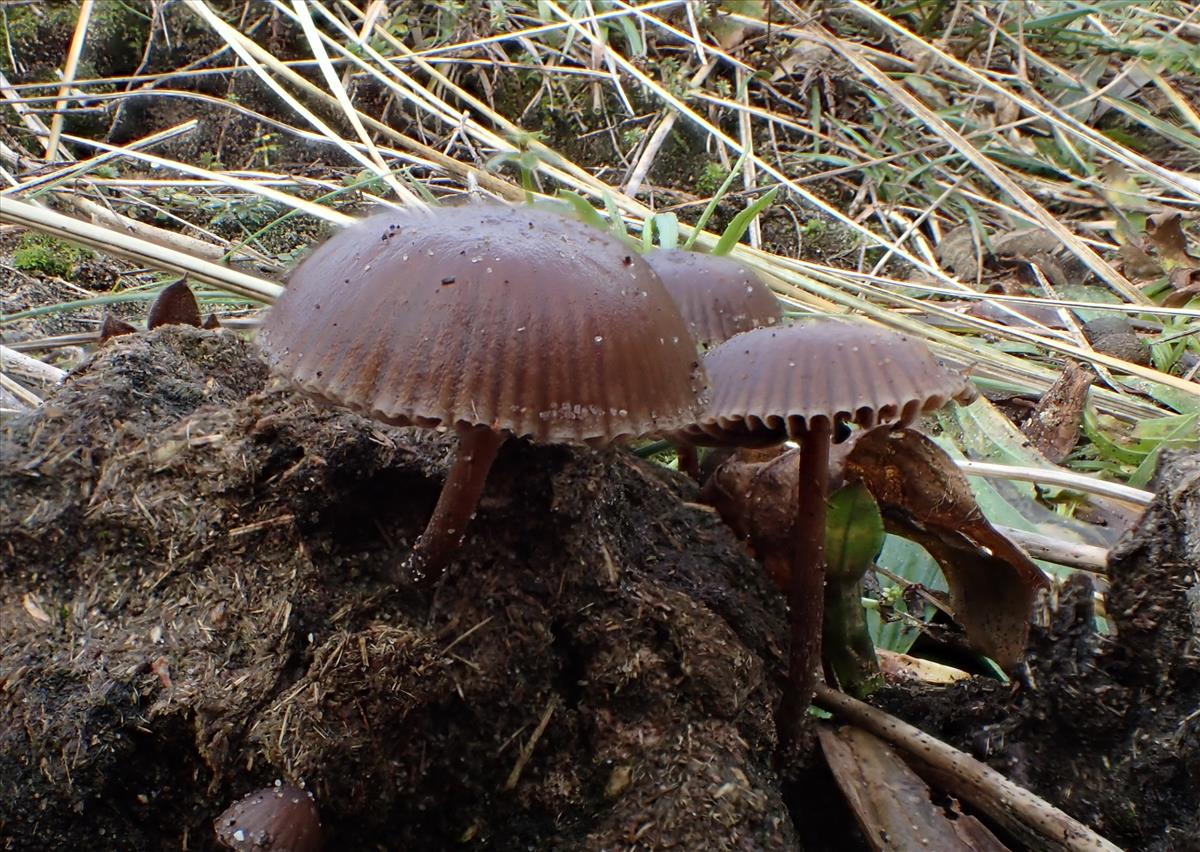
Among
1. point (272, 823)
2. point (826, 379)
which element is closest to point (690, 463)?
point (826, 379)

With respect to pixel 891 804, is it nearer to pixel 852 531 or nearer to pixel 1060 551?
pixel 852 531

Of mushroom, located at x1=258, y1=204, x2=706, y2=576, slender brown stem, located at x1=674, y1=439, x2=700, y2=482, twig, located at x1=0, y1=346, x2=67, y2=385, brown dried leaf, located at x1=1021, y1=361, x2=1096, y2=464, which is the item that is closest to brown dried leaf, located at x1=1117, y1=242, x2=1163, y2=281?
brown dried leaf, located at x1=1021, y1=361, x2=1096, y2=464

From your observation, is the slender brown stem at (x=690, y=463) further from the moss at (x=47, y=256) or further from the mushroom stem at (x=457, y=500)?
the moss at (x=47, y=256)

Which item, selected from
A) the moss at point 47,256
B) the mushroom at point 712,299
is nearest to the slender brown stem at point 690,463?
the mushroom at point 712,299

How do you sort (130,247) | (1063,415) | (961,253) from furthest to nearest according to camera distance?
(961,253) → (1063,415) → (130,247)

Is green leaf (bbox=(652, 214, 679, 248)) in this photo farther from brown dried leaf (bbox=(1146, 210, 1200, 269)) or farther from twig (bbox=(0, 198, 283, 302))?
brown dried leaf (bbox=(1146, 210, 1200, 269))

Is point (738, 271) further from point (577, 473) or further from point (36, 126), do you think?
point (36, 126)
